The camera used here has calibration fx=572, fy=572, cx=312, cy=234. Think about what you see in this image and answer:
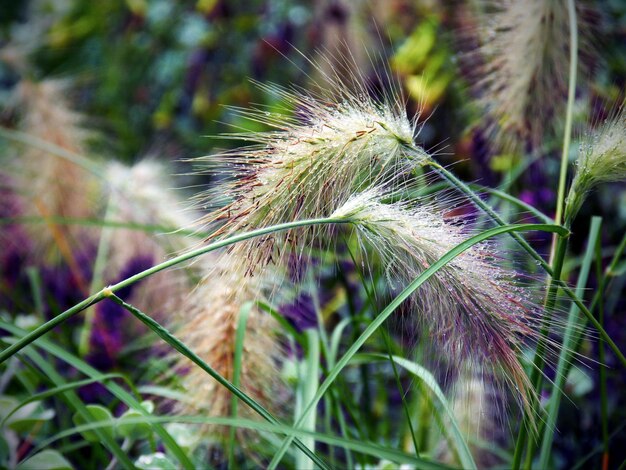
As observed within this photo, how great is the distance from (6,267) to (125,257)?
1.58ft

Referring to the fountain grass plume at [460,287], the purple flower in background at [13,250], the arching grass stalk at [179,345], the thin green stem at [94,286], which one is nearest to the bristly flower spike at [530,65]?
the fountain grass plume at [460,287]

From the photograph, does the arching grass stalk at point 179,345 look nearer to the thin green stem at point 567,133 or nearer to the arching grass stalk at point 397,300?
the arching grass stalk at point 397,300

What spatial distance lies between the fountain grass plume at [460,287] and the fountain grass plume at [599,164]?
11cm

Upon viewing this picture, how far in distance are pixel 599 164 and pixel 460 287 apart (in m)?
0.20

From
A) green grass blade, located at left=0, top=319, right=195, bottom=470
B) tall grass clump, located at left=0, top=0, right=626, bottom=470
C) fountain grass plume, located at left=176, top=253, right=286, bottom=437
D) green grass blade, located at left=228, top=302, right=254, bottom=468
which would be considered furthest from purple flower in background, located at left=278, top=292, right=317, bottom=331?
green grass blade, located at left=0, top=319, right=195, bottom=470

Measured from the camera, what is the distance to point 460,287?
57 cm

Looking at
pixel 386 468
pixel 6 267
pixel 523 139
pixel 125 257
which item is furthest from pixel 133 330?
pixel 523 139

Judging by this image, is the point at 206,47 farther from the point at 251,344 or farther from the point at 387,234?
the point at 387,234

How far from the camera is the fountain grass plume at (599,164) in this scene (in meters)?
0.59

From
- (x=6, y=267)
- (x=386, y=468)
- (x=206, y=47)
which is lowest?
(x=386, y=468)

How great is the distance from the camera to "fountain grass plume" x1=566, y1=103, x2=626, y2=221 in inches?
23.2

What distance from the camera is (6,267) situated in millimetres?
1594

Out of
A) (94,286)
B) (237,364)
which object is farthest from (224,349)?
(94,286)

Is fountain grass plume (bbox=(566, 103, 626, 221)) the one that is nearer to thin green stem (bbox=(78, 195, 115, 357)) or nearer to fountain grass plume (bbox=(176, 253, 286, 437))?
fountain grass plume (bbox=(176, 253, 286, 437))
